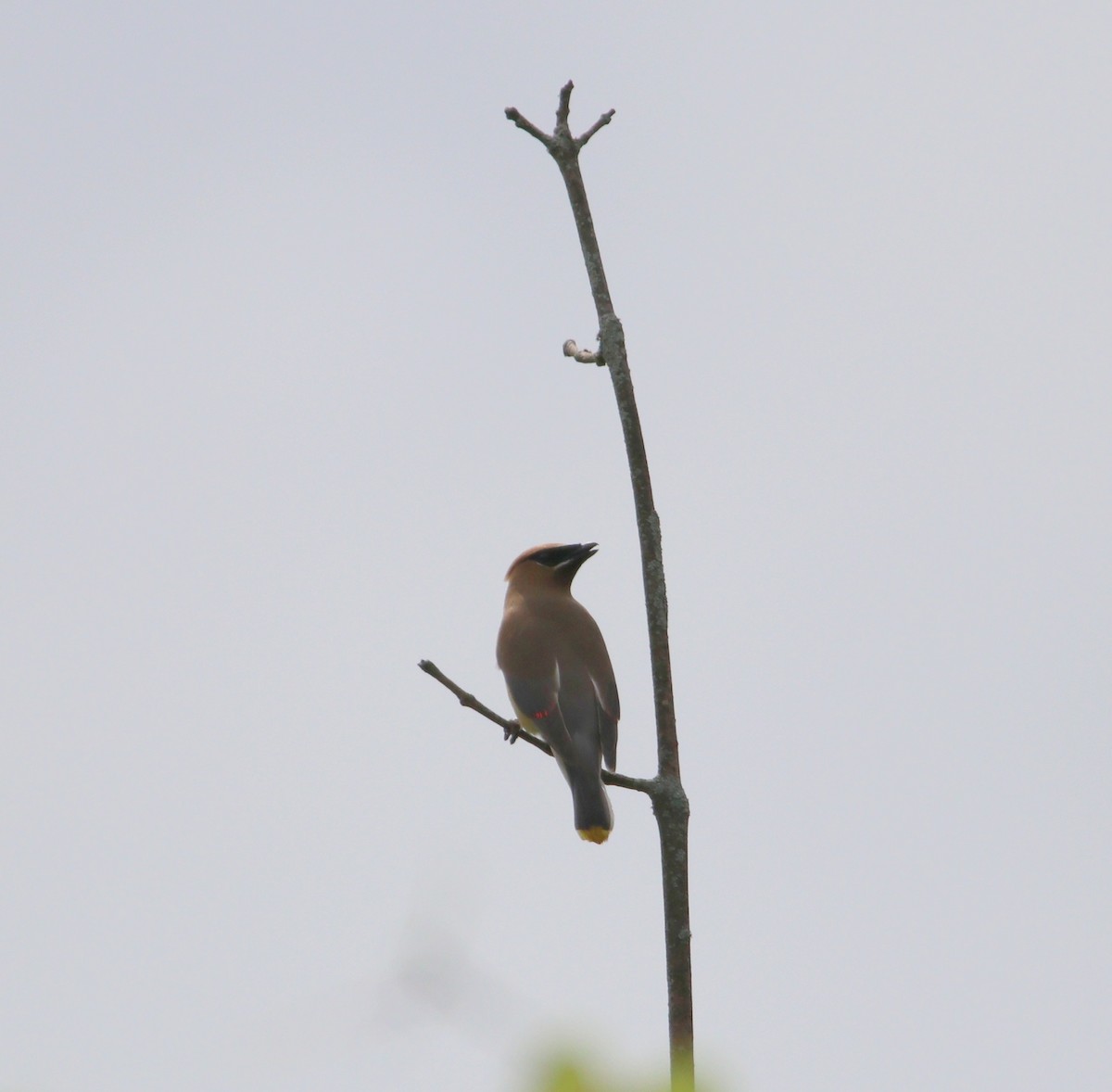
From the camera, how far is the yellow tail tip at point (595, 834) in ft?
16.1

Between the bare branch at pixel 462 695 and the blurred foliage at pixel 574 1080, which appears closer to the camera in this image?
the blurred foliage at pixel 574 1080

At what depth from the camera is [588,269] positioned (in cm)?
346

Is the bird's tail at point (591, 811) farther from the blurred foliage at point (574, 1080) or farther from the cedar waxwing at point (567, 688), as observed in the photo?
the blurred foliage at point (574, 1080)

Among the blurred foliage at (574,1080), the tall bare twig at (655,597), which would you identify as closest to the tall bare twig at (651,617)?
the tall bare twig at (655,597)

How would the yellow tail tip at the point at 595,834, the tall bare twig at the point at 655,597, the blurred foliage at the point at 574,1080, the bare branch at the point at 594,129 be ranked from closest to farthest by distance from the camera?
the blurred foliage at the point at 574,1080, the tall bare twig at the point at 655,597, the bare branch at the point at 594,129, the yellow tail tip at the point at 595,834

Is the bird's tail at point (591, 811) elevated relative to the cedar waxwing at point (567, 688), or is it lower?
lower

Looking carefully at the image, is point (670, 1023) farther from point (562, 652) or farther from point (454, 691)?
point (562, 652)

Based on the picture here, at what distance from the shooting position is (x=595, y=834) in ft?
16.2

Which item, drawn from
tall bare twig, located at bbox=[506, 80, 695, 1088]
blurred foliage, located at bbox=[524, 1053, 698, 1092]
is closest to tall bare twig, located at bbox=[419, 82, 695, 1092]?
tall bare twig, located at bbox=[506, 80, 695, 1088]

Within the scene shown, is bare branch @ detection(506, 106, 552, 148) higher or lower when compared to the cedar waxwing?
higher

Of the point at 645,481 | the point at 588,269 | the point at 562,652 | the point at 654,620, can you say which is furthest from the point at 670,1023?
the point at 562,652

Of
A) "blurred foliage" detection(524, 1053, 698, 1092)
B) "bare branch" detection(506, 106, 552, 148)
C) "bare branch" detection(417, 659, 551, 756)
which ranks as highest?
"bare branch" detection(506, 106, 552, 148)

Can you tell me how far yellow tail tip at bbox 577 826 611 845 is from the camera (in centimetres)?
492

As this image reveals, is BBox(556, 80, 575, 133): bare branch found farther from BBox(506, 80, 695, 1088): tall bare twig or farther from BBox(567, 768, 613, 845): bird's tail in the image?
BBox(567, 768, 613, 845): bird's tail
